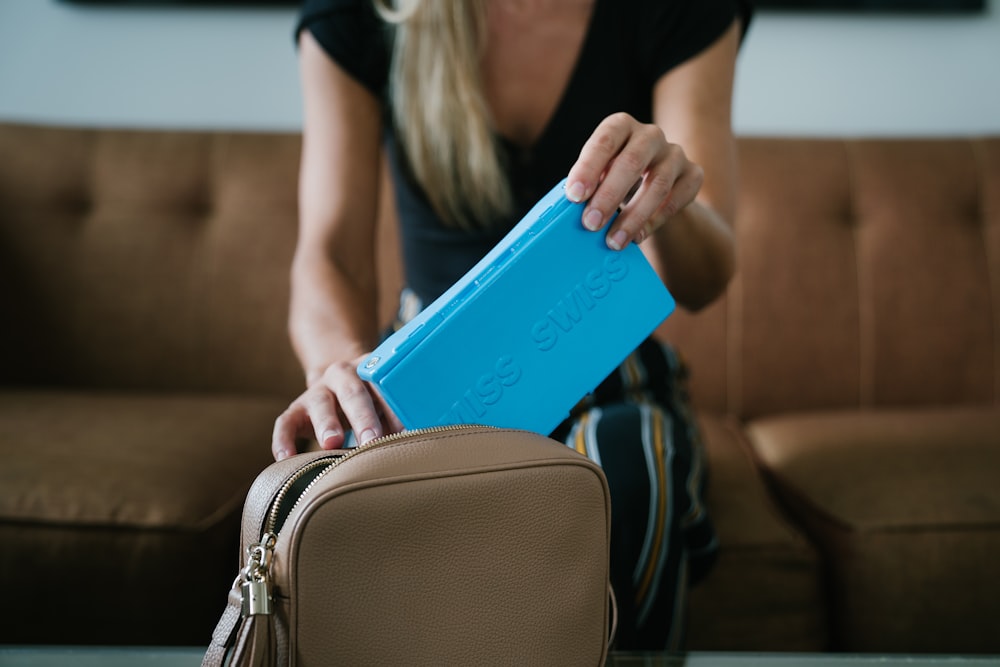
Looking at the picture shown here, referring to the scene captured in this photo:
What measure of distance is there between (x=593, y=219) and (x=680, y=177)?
0.11 m

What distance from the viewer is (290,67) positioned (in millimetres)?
1510

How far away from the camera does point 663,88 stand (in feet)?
2.82

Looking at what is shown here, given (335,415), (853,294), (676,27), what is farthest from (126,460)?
(853,294)

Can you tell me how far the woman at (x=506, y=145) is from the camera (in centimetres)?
70

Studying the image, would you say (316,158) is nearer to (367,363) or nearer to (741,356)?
(367,363)

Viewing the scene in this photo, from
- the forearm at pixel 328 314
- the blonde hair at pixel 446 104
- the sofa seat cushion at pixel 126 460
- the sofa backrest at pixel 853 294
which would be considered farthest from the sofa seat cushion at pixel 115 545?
the sofa backrest at pixel 853 294

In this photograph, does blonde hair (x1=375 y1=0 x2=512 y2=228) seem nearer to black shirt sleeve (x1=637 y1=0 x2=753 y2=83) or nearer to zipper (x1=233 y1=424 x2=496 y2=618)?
black shirt sleeve (x1=637 y1=0 x2=753 y2=83)

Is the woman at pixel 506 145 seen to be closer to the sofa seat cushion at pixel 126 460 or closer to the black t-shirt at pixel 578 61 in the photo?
the black t-shirt at pixel 578 61

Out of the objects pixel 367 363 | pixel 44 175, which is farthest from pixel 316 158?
pixel 44 175

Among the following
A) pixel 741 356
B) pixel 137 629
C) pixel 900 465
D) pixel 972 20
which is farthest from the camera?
pixel 972 20

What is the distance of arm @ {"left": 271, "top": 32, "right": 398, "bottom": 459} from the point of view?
2.34 ft

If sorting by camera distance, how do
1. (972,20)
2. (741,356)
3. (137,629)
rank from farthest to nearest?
(972,20)
(741,356)
(137,629)

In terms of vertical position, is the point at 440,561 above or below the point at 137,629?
above

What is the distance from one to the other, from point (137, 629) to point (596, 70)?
725 mm
